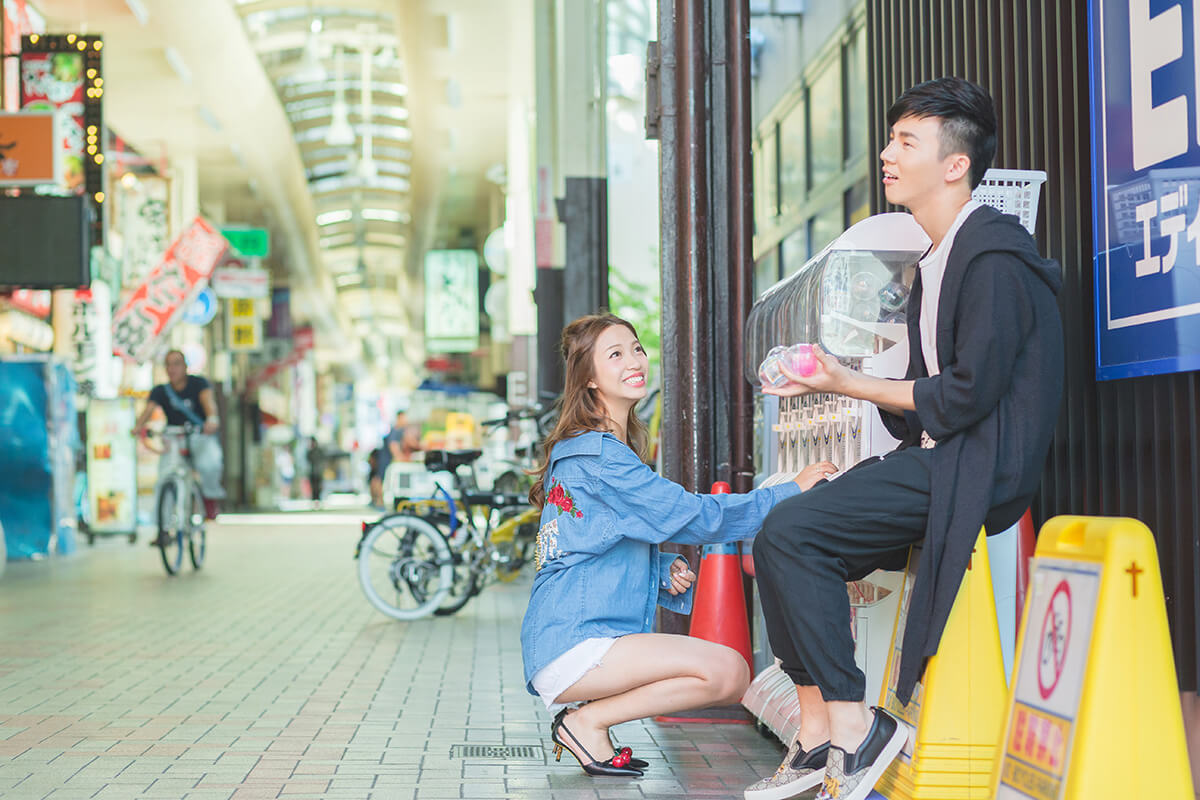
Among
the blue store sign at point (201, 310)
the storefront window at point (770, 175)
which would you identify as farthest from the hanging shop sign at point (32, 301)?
the storefront window at point (770, 175)

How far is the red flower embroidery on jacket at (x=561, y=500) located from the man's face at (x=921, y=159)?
1296 millimetres

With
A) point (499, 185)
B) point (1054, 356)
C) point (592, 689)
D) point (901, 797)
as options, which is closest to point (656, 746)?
point (592, 689)

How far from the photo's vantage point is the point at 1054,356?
9.35ft

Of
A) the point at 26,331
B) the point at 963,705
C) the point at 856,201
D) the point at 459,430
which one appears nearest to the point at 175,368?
the point at 26,331

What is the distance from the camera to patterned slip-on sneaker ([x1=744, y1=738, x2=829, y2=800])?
3.19 meters

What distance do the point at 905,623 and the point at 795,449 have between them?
1.59 m

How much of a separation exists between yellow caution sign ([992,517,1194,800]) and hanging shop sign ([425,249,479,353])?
978 inches

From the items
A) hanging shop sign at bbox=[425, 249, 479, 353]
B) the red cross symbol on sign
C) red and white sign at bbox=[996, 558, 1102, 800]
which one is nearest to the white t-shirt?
red and white sign at bbox=[996, 558, 1102, 800]

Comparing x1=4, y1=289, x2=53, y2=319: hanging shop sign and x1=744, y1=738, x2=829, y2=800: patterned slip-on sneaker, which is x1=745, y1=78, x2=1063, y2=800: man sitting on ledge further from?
x1=4, y1=289, x2=53, y2=319: hanging shop sign

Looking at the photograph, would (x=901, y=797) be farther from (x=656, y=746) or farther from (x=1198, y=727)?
(x=656, y=746)

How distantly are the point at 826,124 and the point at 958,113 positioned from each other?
33.3 feet

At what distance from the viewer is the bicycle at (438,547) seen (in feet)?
26.5

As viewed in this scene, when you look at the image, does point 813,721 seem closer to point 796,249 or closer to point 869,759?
point 869,759

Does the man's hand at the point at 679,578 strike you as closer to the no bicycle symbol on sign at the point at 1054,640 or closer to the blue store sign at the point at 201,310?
the no bicycle symbol on sign at the point at 1054,640
